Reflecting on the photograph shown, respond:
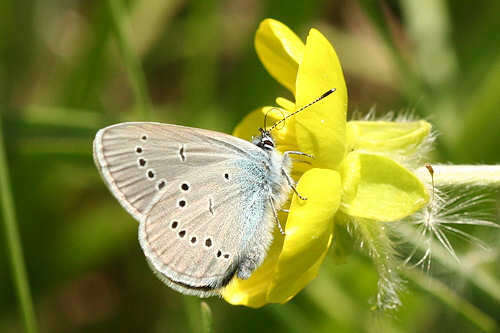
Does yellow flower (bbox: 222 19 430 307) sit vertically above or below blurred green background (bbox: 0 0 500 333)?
above

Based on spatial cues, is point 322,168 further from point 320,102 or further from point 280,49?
point 280,49

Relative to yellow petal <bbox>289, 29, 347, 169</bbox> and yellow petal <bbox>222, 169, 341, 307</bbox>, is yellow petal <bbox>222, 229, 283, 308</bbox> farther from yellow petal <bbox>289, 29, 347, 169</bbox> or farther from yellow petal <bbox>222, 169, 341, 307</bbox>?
yellow petal <bbox>289, 29, 347, 169</bbox>

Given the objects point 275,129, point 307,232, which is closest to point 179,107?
point 275,129

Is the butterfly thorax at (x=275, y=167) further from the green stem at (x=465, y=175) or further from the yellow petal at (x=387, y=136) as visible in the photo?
the green stem at (x=465, y=175)

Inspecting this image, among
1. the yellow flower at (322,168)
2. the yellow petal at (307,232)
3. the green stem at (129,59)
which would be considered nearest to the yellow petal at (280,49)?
the yellow flower at (322,168)

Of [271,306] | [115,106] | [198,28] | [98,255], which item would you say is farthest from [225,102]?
[271,306]

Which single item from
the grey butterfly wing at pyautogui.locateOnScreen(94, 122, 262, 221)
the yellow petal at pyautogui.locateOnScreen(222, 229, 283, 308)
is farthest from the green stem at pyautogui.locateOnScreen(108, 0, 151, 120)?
the yellow petal at pyautogui.locateOnScreen(222, 229, 283, 308)
